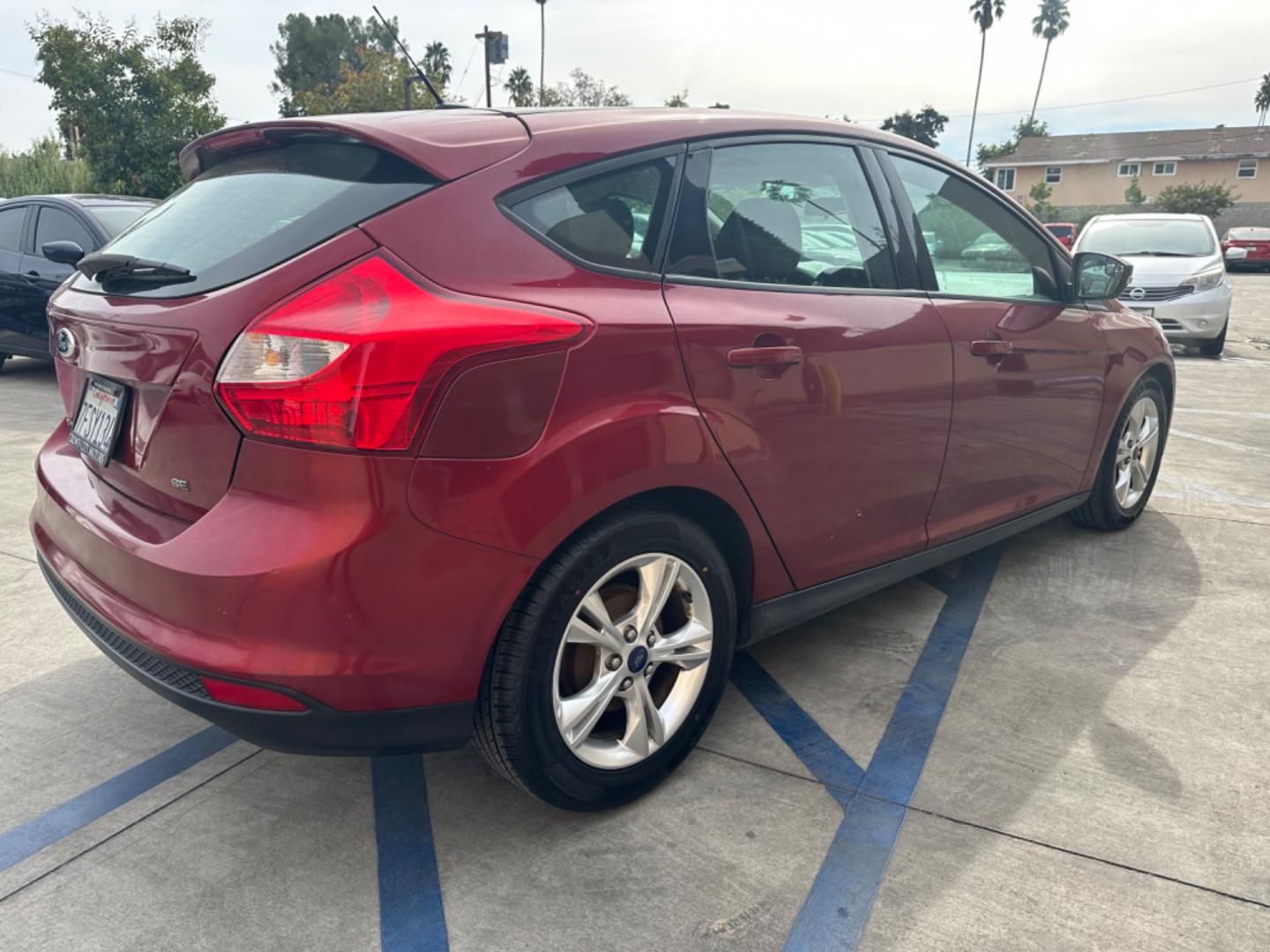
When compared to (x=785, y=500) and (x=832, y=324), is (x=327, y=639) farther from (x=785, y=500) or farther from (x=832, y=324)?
(x=832, y=324)

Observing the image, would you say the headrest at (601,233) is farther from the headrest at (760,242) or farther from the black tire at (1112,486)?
the black tire at (1112,486)

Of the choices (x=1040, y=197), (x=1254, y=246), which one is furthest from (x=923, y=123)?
(x=1254, y=246)

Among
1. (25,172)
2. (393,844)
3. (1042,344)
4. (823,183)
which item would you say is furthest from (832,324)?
(25,172)

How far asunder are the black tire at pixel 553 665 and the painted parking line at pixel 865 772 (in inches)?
19.8

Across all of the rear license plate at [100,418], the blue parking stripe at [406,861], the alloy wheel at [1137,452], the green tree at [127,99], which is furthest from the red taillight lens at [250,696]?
the green tree at [127,99]

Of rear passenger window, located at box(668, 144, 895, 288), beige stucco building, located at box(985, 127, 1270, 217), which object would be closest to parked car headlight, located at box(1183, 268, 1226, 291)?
rear passenger window, located at box(668, 144, 895, 288)

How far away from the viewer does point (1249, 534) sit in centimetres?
456

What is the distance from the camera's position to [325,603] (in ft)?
6.13

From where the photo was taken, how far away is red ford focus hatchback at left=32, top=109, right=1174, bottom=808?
1.89 m

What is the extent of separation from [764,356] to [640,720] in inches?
37.2

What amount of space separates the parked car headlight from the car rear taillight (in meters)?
10.8

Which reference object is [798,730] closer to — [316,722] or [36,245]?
[316,722]

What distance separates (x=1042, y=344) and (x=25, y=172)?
2198 centimetres

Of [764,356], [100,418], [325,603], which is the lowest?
[325,603]
